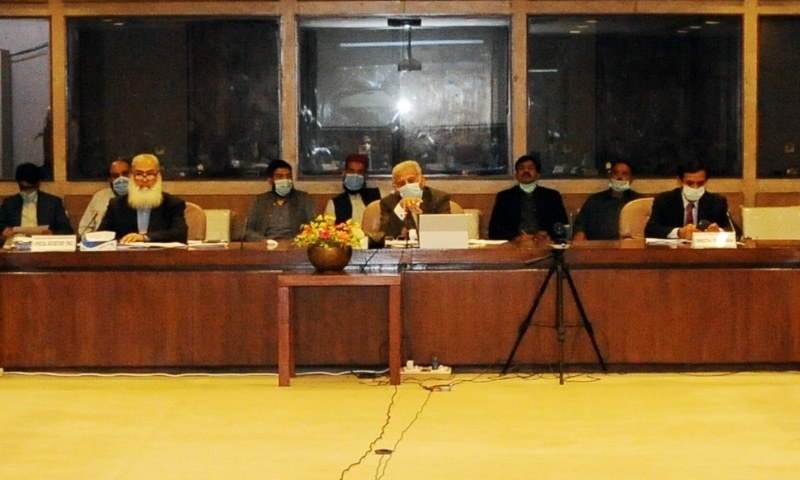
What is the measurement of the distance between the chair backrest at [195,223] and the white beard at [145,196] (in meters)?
0.20

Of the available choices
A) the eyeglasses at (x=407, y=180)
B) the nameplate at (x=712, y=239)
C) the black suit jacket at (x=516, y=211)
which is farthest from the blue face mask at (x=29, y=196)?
the nameplate at (x=712, y=239)

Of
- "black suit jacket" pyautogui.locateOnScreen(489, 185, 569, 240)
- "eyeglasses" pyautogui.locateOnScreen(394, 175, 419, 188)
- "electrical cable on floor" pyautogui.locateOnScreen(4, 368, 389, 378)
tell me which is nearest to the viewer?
"electrical cable on floor" pyautogui.locateOnScreen(4, 368, 389, 378)

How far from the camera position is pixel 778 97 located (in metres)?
10.4

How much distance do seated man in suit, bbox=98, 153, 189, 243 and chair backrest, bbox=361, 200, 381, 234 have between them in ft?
3.78

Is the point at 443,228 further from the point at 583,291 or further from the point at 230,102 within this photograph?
the point at 230,102

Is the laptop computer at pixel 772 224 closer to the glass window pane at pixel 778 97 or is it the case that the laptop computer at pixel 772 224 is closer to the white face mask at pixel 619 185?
the white face mask at pixel 619 185

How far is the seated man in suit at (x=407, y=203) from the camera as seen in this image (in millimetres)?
7711

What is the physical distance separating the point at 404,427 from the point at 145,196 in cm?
321

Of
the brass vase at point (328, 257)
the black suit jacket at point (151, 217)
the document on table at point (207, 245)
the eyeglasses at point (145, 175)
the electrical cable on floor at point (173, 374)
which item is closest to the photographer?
the brass vase at point (328, 257)

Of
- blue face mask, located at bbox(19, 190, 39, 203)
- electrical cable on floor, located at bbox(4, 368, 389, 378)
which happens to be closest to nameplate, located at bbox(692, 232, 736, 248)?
electrical cable on floor, located at bbox(4, 368, 389, 378)

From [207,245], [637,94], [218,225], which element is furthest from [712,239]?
[218,225]

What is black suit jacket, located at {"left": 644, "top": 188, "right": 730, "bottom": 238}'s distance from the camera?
812 centimetres

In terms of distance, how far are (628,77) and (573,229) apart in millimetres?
1557

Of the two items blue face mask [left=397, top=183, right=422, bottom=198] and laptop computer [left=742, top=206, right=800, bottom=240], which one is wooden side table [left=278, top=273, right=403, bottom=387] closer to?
blue face mask [left=397, top=183, right=422, bottom=198]
